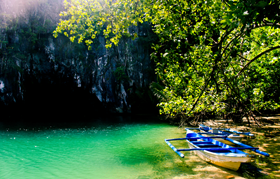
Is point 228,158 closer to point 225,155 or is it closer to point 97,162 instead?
point 225,155

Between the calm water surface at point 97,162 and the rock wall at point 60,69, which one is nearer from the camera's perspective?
the calm water surface at point 97,162

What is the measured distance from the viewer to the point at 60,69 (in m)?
21.9

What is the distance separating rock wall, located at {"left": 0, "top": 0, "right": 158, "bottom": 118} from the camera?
1977cm

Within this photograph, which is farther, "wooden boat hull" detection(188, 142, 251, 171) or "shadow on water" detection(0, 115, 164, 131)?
"shadow on water" detection(0, 115, 164, 131)

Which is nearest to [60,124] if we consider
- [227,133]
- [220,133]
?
[220,133]

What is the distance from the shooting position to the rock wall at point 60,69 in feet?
64.8

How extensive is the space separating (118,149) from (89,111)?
60.9 ft

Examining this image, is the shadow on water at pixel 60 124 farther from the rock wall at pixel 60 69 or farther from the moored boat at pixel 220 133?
the moored boat at pixel 220 133

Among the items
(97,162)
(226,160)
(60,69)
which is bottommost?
(97,162)

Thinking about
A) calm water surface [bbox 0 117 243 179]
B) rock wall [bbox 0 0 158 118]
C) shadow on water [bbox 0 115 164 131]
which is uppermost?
rock wall [bbox 0 0 158 118]

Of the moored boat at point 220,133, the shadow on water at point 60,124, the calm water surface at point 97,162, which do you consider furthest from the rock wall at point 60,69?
the moored boat at point 220,133

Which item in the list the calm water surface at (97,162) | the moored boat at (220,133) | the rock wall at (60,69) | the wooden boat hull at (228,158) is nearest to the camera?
the wooden boat hull at (228,158)

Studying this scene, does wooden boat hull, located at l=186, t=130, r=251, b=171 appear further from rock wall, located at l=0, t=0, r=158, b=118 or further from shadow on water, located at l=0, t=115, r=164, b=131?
rock wall, located at l=0, t=0, r=158, b=118

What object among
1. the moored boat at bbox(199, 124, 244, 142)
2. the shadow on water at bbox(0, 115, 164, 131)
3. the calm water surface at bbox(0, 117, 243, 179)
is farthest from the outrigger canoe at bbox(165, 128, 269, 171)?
the shadow on water at bbox(0, 115, 164, 131)
